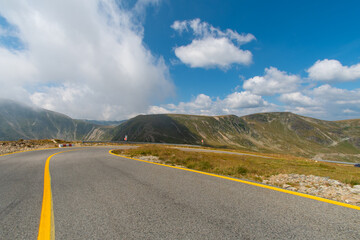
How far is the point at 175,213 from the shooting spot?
3.28 metres

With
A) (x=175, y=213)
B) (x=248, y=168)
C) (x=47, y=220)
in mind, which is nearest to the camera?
(x=47, y=220)

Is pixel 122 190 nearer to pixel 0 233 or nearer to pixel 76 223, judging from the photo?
pixel 76 223

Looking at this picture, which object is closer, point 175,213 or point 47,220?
point 47,220

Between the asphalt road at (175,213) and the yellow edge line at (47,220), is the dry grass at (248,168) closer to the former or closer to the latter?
the asphalt road at (175,213)

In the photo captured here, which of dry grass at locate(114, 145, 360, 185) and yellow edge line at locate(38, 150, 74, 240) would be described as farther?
dry grass at locate(114, 145, 360, 185)

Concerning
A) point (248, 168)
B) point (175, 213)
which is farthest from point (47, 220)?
point (248, 168)

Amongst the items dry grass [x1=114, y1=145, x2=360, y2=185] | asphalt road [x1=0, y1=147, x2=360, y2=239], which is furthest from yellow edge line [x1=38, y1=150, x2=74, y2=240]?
dry grass [x1=114, y1=145, x2=360, y2=185]

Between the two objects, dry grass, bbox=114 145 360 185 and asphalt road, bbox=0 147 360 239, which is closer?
asphalt road, bbox=0 147 360 239

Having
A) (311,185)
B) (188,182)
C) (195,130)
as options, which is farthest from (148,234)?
(195,130)

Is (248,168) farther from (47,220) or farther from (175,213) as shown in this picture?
(47,220)

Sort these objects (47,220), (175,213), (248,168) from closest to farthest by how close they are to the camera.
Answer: (47,220) → (175,213) → (248,168)

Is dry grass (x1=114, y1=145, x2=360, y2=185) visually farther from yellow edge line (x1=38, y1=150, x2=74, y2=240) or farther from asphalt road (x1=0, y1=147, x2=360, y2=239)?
yellow edge line (x1=38, y1=150, x2=74, y2=240)

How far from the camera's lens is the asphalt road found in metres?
2.60

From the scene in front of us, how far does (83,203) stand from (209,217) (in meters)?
3.09
